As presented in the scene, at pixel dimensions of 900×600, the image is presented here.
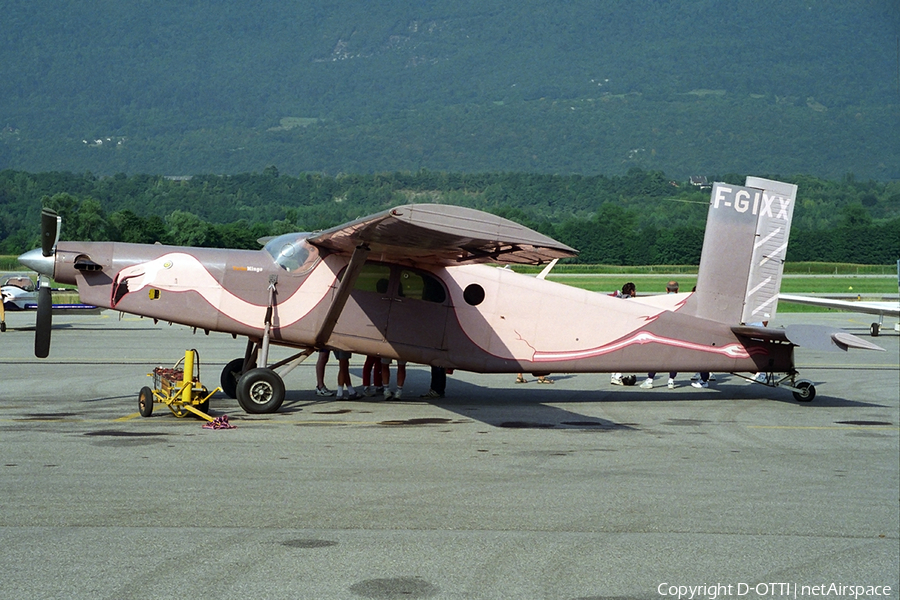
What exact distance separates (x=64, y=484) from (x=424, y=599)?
165 inches

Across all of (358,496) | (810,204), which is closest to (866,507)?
(358,496)

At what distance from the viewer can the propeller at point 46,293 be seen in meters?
12.8

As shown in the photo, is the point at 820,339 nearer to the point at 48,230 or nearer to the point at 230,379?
the point at 230,379

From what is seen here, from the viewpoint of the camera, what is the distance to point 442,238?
37.1 ft

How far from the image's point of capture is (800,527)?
747 centimetres

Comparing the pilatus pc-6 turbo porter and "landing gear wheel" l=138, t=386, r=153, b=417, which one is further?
the pilatus pc-6 turbo porter

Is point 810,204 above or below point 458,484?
above

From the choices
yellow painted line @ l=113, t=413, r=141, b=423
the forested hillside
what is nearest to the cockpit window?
yellow painted line @ l=113, t=413, r=141, b=423

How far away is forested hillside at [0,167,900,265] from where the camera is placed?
7431 centimetres

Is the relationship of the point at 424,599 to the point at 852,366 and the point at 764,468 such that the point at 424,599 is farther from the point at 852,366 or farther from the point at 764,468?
the point at 852,366

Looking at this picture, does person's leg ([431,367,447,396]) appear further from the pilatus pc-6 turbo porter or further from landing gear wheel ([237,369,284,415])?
landing gear wheel ([237,369,284,415])

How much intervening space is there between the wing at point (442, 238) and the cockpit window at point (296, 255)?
253 mm

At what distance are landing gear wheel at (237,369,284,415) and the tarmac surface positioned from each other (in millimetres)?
209

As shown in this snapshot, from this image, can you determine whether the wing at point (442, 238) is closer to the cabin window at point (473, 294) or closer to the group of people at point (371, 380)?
the cabin window at point (473, 294)
